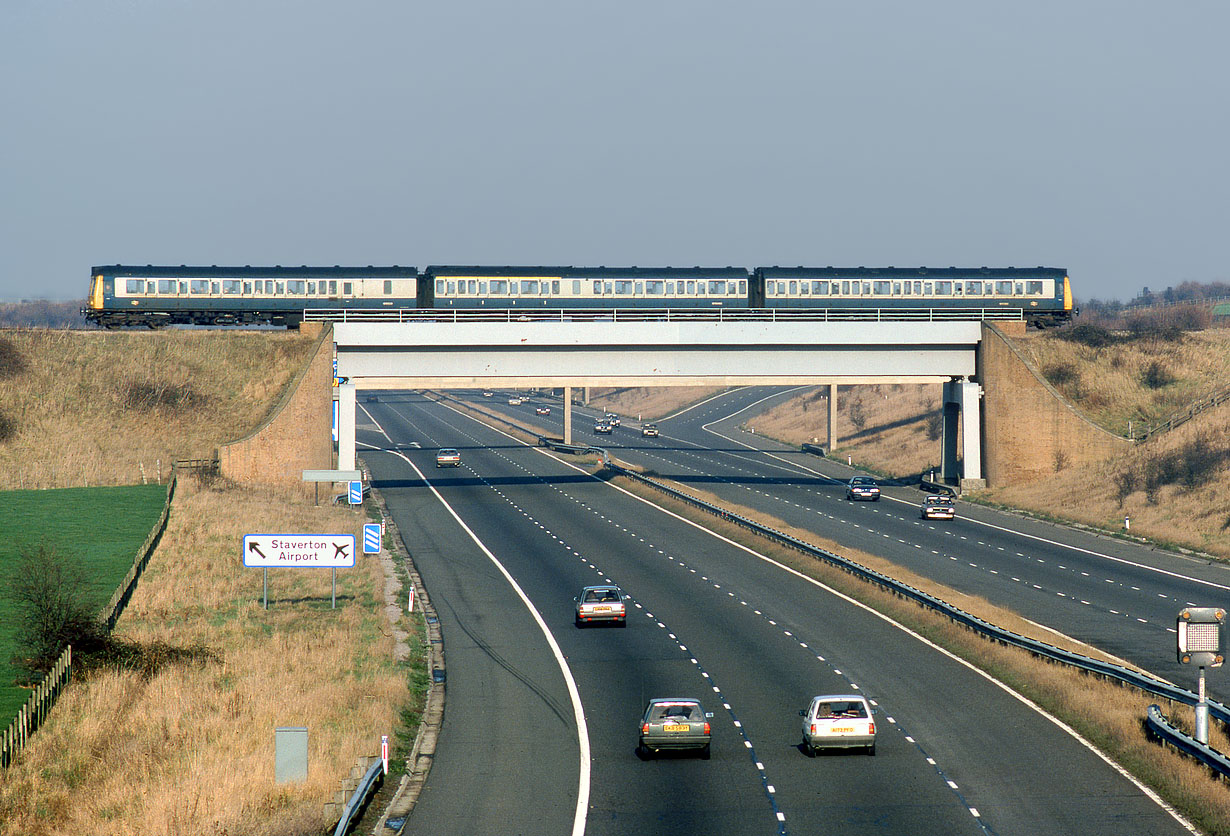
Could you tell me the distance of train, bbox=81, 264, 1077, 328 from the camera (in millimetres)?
79812

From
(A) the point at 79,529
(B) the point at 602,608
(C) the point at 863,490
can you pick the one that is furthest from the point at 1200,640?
(C) the point at 863,490

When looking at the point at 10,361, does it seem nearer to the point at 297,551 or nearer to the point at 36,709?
the point at 297,551

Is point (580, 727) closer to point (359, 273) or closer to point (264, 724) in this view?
point (264, 724)

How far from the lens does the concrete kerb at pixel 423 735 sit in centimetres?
2172

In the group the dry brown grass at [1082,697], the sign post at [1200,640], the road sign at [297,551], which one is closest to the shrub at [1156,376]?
the dry brown grass at [1082,697]

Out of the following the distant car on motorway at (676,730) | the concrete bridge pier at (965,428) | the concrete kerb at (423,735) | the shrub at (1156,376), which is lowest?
the concrete kerb at (423,735)

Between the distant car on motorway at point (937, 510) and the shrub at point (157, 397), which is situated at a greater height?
the shrub at point (157, 397)

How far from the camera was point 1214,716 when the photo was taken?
85.1ft

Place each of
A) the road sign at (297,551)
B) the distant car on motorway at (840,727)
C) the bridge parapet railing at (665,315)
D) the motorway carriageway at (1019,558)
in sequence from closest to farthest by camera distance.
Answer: the distant car on motorway at (840,727) → the motorway carriageway at (1019,558) → the road sign at (297,551) → the bridge parapet railing at (665,315)

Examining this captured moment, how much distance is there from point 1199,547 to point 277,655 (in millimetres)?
40395

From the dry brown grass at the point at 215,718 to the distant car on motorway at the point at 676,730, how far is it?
17.9 ft

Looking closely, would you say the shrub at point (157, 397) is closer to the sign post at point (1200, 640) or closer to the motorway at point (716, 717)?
the motorway at point (716, 717)

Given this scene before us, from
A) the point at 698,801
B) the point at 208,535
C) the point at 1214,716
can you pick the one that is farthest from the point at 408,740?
the point at 208,535

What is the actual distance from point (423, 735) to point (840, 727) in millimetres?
8500
